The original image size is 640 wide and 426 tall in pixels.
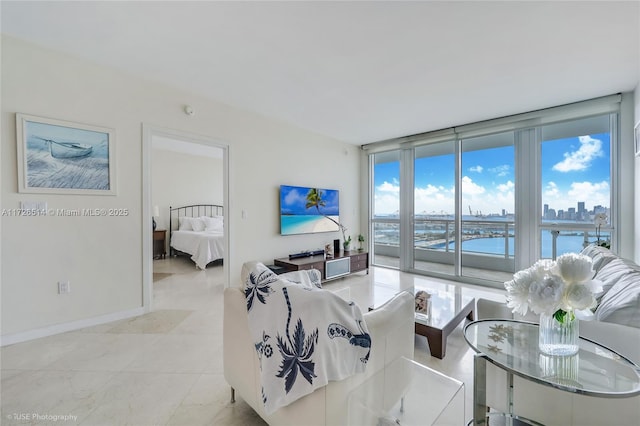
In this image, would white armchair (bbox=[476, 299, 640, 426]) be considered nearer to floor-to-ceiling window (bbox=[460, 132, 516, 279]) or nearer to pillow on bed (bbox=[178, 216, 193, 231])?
floor-to-ceiling window (bbox=[460, 132, 516, 279])

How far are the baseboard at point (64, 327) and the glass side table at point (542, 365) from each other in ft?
10.3

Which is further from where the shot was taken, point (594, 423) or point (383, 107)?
point (383, 107)

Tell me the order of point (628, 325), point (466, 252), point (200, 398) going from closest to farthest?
point (628, 325) < point (200, 398) < point (466, 252)

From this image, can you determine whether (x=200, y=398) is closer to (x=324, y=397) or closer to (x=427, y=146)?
(x=324, y=397)

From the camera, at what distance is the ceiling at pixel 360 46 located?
5.97 ft

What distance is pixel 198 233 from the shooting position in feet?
17.7

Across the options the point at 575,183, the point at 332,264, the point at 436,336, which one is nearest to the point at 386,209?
the point at 332,264

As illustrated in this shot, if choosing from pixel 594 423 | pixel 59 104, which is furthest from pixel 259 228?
pixel 594 423

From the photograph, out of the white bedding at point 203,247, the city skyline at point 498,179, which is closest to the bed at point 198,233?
the white bedding at point 203,247

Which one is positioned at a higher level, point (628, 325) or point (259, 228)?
point (259, 228)

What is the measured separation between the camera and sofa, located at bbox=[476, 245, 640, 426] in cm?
106

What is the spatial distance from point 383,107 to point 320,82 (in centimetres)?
108

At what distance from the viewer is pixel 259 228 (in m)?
3.85

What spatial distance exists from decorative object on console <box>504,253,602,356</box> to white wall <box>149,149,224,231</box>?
587 centimetres
